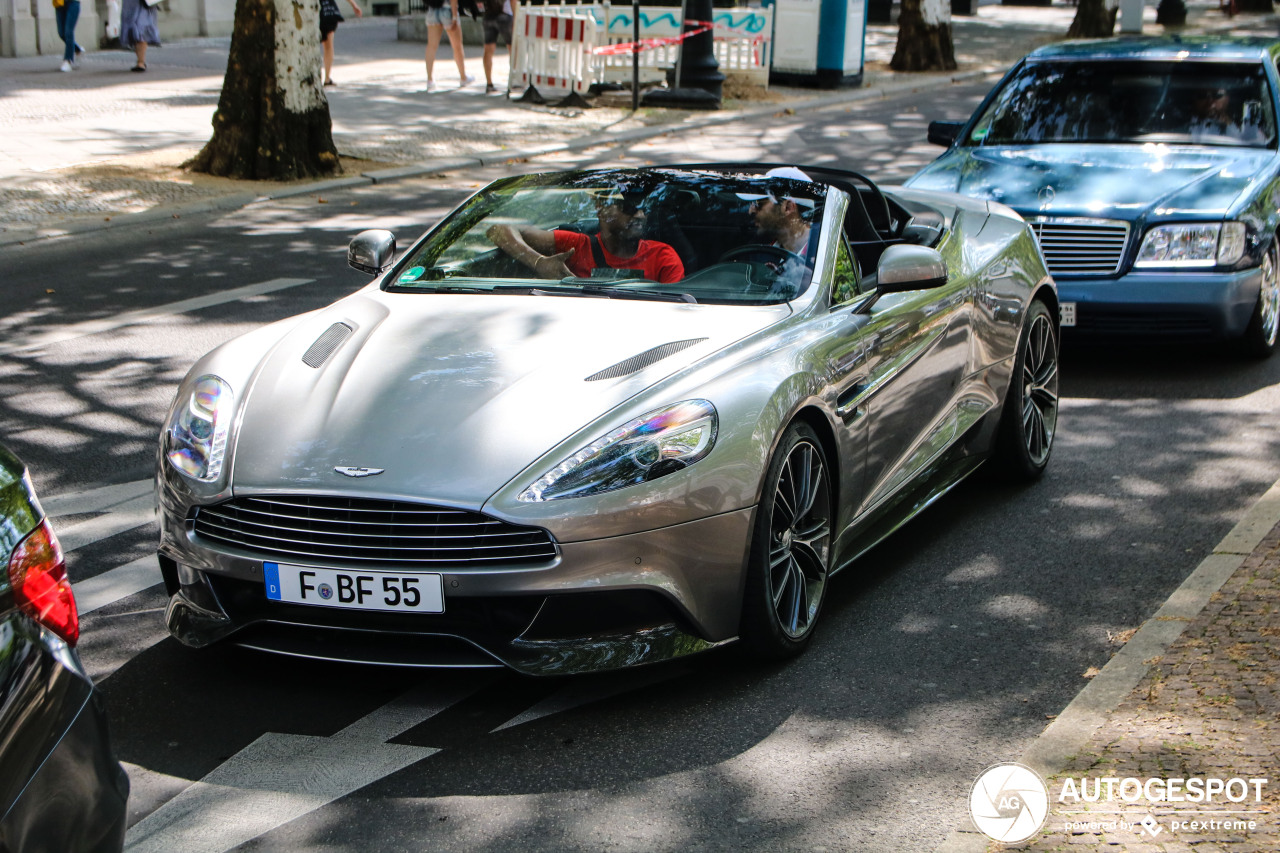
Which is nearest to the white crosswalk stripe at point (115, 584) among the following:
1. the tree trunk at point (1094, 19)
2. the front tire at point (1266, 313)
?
the front tire at point (1266, 313)

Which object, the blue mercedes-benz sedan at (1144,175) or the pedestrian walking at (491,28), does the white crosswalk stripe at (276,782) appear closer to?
the blue mercedes-benz sedan at (1144,175)

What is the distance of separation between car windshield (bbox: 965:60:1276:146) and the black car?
25.3 feet

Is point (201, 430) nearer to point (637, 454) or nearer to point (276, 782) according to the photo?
point (276, 782)

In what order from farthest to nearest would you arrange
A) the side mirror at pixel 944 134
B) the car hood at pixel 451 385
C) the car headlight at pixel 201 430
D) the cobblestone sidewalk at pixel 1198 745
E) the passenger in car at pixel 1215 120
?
the side mirror at pixel 944 134
the passenger in car at pixel 1215 120
the car headlight at pixel 201 430
the car hood at pixel 451 385
the cobblestone sidewalk at pixel 1198 745

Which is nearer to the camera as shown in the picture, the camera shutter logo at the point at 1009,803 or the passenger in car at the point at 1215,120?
the camera shutter logo at the point at 1009,803

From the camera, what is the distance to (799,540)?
4676 millimetres

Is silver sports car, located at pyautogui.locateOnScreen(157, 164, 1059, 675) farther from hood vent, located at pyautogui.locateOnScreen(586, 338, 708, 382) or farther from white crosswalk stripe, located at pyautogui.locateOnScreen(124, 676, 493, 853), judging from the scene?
white crosswalk stripe, located at pyautogui.locateOnScreen(124, 676, 493, 853)

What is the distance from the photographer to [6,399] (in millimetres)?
7676

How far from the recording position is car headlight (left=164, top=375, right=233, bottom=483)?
4.32 meters

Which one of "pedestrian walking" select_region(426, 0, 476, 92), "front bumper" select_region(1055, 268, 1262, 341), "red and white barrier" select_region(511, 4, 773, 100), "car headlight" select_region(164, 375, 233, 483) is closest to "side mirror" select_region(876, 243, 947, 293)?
"car headlight" select_region(164, 375, 233, 483)

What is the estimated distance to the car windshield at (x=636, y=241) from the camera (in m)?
5.30

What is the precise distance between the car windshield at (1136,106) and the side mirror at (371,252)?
4879mm

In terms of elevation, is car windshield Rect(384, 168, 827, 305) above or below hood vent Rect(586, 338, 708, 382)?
above

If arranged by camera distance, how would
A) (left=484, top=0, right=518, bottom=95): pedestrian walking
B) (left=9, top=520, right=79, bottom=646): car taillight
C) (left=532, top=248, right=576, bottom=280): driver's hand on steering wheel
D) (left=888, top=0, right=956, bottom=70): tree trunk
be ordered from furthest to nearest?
(left=888, top=0, right=956, bottom=70): tree trunk, (left=484, top=0, right=518, bottom=95): pedestrian walking, (left=532, top=248, right=576, bottom=280): driver's hand on steering wheel, (left=9, top=520, right=79, bottom=646): car taillight
